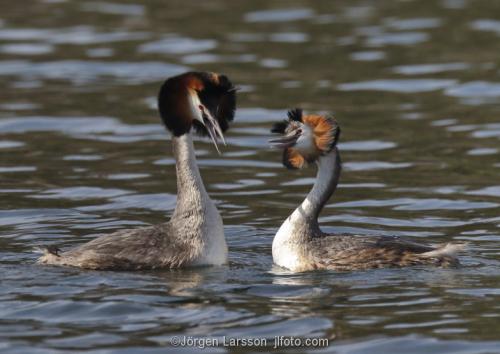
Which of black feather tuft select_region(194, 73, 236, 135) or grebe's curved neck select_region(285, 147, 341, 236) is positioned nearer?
black feather tuft select_region(194, 73, 236, 135)

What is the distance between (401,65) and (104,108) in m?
5.57

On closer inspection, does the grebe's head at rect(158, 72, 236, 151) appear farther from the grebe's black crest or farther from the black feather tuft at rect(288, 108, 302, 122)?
the black feather tuft at rect(288, 108, 302, 122)

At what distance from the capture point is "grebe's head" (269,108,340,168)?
13.0m

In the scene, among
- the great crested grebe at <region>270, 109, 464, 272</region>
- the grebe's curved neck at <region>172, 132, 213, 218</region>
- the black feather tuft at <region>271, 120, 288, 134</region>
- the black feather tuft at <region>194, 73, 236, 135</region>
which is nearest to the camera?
the great crested grebe at <region>270, 109, 464, 272</region>

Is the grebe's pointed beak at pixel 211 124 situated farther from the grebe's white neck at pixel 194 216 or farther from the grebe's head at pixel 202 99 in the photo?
the grebe's white neck at pixel 194 216

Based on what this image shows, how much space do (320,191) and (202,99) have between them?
146cm

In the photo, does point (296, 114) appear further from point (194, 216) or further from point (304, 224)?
point (194, 216)

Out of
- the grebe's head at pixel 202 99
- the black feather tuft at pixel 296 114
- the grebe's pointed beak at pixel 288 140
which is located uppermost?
the grebe's head at pixel 202 99

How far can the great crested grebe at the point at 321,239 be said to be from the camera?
1234 centimetres

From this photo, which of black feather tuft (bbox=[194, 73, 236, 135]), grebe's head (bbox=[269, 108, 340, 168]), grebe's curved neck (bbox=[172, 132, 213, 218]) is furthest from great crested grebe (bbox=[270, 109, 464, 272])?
grebe's curved neck (bbox=[172, 132, 213, 218])

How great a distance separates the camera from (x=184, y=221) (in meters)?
12.8

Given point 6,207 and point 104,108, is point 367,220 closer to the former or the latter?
point 6,207

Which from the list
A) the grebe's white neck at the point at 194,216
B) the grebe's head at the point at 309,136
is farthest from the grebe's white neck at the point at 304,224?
the grebe's white neck at the point at 194,216

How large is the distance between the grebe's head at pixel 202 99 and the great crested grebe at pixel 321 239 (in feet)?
1.92
